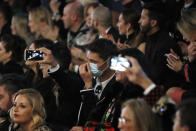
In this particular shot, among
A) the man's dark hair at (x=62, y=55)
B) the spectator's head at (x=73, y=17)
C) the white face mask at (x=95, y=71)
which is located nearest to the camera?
the white face mask at (x=95, y=71)

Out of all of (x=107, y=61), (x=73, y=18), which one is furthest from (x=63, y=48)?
(x=73, y=18)

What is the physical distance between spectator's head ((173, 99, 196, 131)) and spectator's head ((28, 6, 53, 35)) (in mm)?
5137

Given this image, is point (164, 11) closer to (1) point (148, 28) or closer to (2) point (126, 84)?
(1) point (148, 28)

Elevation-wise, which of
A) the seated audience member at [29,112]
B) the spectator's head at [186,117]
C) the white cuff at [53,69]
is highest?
the white cuff at [53,69]

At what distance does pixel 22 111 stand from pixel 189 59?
173 cm

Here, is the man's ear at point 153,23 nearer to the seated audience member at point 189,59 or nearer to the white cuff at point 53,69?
the seated audience member at point 189,59

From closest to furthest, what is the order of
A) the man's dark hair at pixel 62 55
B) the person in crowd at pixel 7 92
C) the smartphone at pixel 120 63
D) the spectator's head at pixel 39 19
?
the smartphone at pixel 120 63 < the person in crowd at pixel 7 92 < the man's dark hair at pixel 62 55 < the spectator's head at pixel 39 19

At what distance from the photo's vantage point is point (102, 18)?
→ 7.18 meters

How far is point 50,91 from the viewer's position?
5.88 meters

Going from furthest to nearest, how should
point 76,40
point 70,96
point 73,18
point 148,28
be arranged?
point 73,18 < point 76,40 < point 148,28 < point 70,96

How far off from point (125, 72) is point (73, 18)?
4.16 m

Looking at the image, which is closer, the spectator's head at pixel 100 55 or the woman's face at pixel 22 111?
the woman's face at pixel 22 111

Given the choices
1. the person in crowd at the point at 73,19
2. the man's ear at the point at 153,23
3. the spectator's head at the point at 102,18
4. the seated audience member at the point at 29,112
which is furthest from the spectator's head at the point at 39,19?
the seated audience member at the point at 29,112

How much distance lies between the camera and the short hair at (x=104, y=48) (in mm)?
5375
